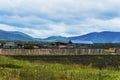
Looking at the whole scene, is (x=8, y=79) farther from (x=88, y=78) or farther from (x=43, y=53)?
(x=43, y=53)

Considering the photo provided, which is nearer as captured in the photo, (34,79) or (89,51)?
(34,79)

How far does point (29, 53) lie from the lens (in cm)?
6072

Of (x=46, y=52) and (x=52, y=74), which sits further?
(x=46, y=52)

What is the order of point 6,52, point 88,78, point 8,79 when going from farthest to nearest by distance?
point 6,52 → point 88,78 → point 8,79

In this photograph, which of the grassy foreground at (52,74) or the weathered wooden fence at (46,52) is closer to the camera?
the grassy foreground at (52,74)

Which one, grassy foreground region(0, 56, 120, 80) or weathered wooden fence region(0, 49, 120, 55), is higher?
grassy foreground region(0, 56, 120, 80)

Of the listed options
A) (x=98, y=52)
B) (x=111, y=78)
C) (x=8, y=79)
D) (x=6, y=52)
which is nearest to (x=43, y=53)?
(x=6, y=52)

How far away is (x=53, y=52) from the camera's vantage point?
62906 mm

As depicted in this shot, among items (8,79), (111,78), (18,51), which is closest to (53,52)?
(18,51)

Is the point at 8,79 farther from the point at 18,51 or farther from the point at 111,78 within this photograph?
the point at 18,51

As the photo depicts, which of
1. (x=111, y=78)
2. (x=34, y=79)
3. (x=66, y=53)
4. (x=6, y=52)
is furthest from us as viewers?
(x=66, y=53)

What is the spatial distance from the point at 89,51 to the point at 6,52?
51.4 feet

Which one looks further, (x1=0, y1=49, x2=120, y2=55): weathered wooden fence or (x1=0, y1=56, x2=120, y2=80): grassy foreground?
(x1=0, y1=49, x2=120, y2=55): weathered wooden fence

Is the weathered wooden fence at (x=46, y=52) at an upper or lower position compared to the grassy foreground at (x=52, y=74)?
lower
